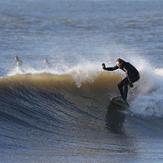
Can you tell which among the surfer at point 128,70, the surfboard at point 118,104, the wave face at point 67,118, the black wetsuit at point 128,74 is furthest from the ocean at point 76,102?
the surfer at point 128,70

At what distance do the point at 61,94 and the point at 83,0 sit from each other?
5296 cm

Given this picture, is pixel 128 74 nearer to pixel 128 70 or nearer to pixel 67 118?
pixel 128 70

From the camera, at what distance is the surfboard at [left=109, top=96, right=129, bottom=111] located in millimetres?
19703

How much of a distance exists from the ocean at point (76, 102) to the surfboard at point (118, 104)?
203 mm

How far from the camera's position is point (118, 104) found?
790 inches

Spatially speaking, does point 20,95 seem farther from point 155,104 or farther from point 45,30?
point 45,30

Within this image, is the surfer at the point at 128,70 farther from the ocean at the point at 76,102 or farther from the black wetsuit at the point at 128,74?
the ocean at the point at 76,102

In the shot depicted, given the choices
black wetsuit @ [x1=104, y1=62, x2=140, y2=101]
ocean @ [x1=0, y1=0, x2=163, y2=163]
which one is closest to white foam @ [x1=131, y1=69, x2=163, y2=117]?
ocean @ [x1=0, y1=0, x2=163, y2=163]

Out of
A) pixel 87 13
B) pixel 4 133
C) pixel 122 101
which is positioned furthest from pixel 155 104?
pixel 87 13

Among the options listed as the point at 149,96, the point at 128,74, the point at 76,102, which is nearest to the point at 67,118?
the point at 76,102

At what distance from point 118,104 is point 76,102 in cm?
129

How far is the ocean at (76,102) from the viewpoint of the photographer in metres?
14.8

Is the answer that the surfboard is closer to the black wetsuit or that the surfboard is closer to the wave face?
the wave face

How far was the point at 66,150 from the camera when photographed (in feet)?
48.6
